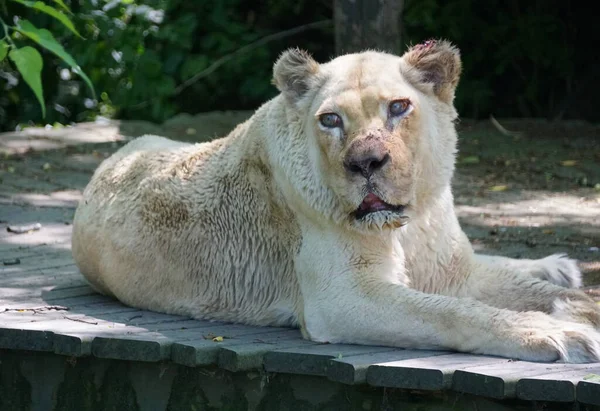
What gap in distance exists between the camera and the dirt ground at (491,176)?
741 centimetres

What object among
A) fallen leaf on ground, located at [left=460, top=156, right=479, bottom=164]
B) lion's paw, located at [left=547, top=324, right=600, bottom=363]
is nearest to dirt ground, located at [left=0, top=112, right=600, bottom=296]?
fallen leaf on ground, located at [left=460, top=156, right=479, bottom=164]

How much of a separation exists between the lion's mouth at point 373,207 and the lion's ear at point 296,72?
73cm

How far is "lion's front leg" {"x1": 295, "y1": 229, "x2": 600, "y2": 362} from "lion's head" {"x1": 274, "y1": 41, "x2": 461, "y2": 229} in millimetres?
223

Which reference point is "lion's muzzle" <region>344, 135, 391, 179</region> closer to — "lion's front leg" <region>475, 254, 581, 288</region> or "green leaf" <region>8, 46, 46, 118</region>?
"lion's front leg" <region>475, 254, 581, 288</region>

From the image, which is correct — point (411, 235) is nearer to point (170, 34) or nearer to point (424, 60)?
point (424, 60)

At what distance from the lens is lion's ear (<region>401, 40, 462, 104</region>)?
5.11m

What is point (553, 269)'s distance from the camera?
5.90 meters

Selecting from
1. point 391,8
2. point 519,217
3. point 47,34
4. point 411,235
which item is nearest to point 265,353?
point 411,235

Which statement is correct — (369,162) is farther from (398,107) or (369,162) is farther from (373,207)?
(398,107)

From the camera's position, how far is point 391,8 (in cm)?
925

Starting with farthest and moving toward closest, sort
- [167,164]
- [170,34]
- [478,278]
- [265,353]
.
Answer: [170,34] < [167,164] < [478,278] < [265,353]

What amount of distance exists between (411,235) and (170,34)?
7379 millimetres

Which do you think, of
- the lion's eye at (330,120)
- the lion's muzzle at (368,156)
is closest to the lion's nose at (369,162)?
the lion's muzzle at (368,156)

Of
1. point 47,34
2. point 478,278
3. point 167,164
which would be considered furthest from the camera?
point 47,34
